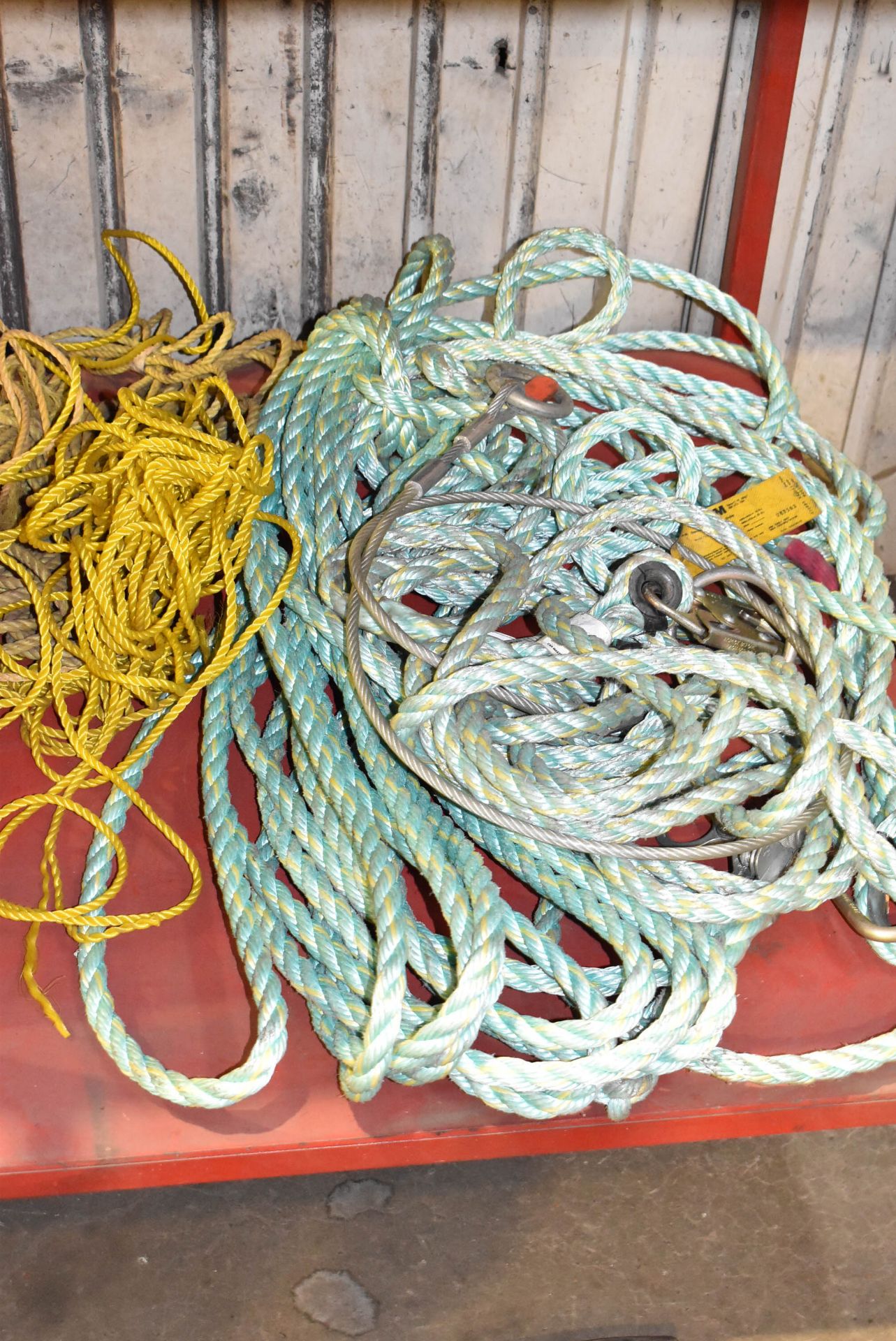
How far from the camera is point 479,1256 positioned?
1.26 metres

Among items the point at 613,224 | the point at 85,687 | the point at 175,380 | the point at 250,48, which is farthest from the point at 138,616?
the point at 613,224

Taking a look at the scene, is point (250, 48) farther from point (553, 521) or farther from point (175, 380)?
point (553, 521)

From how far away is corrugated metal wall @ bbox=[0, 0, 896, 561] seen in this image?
1.61 metres

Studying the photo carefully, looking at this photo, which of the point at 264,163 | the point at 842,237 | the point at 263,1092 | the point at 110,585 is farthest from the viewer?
the point at 842,237

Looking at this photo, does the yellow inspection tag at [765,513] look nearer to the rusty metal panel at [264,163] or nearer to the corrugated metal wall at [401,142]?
the corrugated metal wall at [401,142]

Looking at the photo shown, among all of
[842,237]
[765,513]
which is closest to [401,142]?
[842,237]

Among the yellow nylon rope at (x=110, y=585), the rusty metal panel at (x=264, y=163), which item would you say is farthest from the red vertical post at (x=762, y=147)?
the yellow nylon rope at (x=110, y=585)

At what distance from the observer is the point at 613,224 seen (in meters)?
1.83

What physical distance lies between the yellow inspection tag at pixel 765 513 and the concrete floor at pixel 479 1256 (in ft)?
2.48

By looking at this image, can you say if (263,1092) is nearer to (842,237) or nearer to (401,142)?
(401,142)

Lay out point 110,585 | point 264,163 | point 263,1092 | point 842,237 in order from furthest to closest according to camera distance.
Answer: point 842,237, point 264,163, point 110,585, point 263,1092

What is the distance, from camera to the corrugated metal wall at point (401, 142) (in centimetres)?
161

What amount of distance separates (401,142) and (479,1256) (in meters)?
1.54

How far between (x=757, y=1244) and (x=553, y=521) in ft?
2.87
